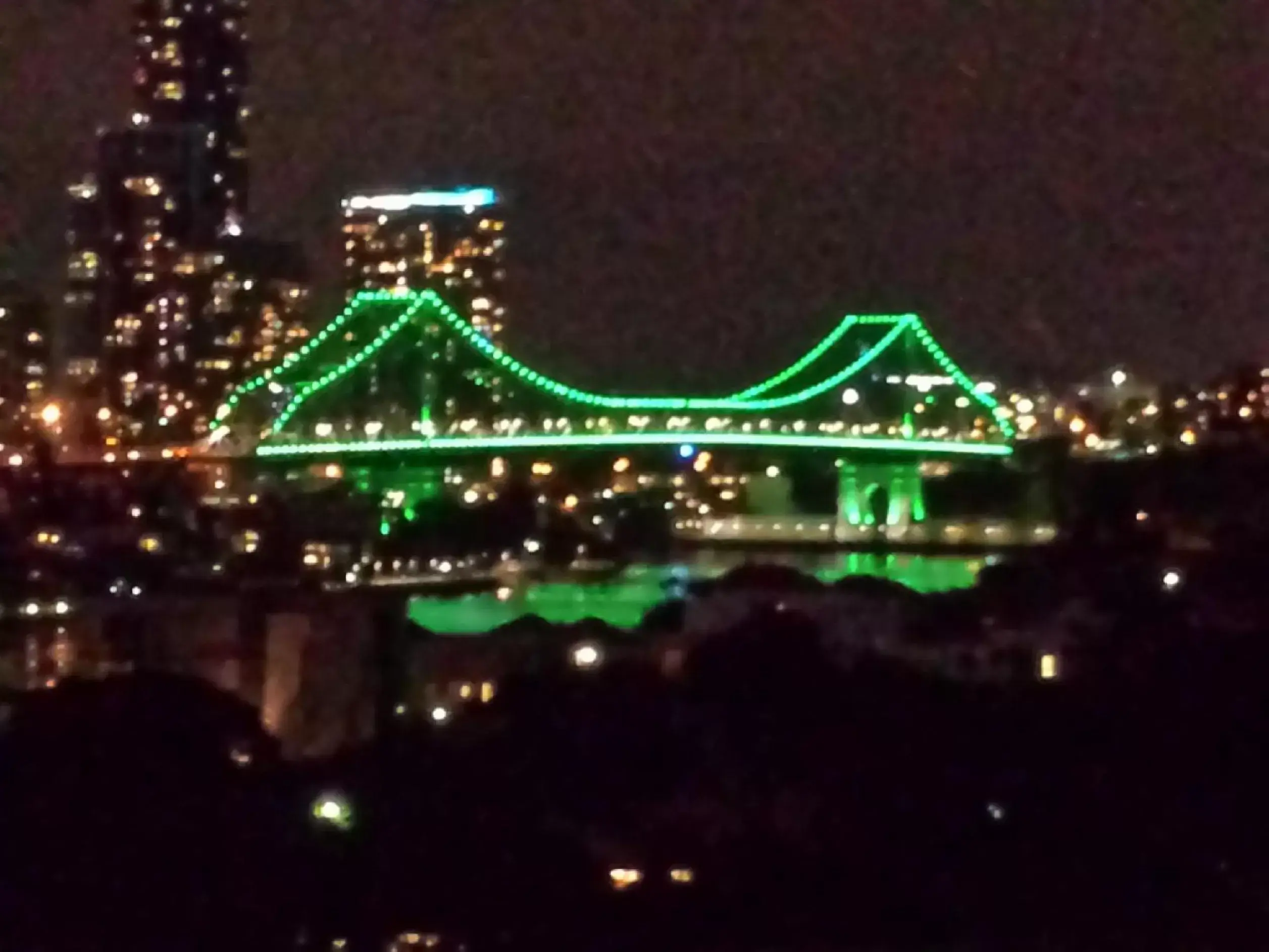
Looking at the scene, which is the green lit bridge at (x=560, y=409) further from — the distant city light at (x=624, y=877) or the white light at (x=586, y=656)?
the distant city light at (x=624, y=877)

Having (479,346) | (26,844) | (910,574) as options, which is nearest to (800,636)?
(26,844)

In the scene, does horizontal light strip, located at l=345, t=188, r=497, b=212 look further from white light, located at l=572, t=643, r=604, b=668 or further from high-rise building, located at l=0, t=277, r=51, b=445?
white light, located at l=572, t=643, r=604, b=668

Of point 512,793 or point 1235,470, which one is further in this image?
point 1235,470

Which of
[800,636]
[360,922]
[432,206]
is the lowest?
[360,922]

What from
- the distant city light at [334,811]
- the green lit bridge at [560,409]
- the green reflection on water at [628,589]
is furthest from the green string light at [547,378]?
the distant city light at [334,811]

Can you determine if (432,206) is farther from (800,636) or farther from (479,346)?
(800,636)

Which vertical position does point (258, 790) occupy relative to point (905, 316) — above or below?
below

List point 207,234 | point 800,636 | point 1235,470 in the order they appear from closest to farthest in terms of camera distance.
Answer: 1. point 800,636
2. point 1235,470
3. point 207,234
